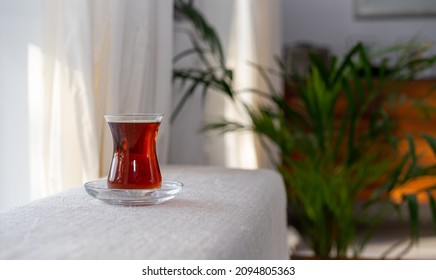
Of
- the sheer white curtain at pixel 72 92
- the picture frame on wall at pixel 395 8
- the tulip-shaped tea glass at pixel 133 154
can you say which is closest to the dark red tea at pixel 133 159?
the tulip-shaped tea glass at pixel 133 154

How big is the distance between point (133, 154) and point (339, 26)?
11.8ft

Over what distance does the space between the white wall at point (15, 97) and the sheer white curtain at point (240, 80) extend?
152cm

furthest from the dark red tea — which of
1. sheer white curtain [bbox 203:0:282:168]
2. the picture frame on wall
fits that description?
the picture frame on wall

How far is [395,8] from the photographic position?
4.40 metres

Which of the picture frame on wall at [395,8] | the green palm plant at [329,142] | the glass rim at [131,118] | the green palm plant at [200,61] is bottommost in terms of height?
the green palm plant at [329,142]

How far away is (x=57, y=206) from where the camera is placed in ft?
3.40

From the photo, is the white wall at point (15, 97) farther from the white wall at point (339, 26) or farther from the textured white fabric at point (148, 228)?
the white wall at point (339, 26)

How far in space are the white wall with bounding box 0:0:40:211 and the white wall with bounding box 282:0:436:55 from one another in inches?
124

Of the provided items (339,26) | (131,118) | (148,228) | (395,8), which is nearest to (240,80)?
(339,26)

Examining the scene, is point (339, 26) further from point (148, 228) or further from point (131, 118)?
point (148, 228)

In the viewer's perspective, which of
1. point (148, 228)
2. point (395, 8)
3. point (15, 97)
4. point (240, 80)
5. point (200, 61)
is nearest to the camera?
point (148, 228)

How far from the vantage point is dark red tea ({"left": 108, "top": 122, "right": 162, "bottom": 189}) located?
1.07m

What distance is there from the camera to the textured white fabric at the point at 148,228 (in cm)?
77
